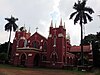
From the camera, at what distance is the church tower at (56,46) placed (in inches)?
1779

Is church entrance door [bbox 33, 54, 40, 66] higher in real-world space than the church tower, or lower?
lower

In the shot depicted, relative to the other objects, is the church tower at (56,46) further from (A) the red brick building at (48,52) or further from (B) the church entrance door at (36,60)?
(B) the church entrance door at (36,60)

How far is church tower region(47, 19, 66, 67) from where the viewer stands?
4519 cm

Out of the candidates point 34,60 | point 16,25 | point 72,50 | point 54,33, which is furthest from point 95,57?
point 16,25

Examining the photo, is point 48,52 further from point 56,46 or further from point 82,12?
point 82,12

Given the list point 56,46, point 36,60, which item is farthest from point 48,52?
point 36,60

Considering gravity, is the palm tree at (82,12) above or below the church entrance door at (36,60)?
above

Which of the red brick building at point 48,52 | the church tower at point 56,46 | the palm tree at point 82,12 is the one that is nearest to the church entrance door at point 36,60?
the red brick building at point 48,52

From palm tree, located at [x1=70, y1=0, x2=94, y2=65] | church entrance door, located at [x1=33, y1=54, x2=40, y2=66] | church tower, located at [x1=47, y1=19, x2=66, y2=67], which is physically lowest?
church entrance door, located at [x1=33, y1=54, x2=40, y2=66]

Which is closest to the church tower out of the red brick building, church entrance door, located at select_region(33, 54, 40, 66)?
the red brick building

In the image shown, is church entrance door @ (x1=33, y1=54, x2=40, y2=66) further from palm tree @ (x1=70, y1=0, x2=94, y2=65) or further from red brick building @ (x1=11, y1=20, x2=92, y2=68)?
palm tree @ (x1=70, y1=0, x2=94, y2=65)

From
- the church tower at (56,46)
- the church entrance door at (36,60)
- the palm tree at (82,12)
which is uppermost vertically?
the palm tree at (82,12)

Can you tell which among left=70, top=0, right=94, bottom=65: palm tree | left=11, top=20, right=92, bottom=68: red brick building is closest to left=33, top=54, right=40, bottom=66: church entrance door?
left=11, top=20, right=92, bottom=68: red brick building

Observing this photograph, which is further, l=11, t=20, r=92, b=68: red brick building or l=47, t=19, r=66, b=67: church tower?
l=11, t=20, r=92, b=68: red brick building
